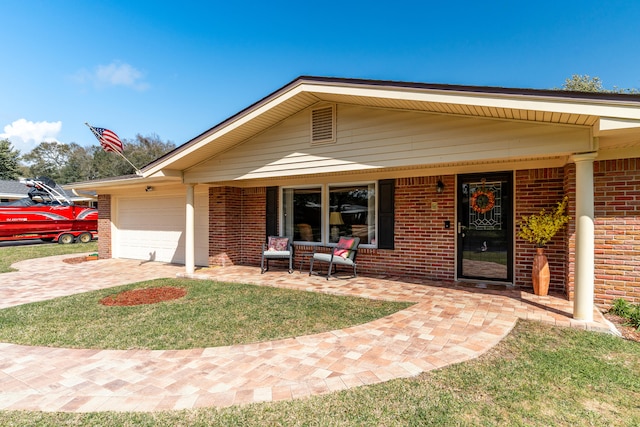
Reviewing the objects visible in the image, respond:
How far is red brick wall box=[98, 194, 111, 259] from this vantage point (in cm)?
1123

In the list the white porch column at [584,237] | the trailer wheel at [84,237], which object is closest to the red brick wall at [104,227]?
the trailer wheel at [84,237]

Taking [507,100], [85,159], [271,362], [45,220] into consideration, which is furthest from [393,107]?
[85,159]

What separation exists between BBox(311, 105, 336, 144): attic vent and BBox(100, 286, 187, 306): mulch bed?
3955mm

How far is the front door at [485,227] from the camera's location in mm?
5984

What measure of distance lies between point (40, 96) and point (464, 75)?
1936 cm

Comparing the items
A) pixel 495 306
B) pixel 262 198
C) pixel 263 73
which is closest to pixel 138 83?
pixel 263 73

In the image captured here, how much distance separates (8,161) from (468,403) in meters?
48.1

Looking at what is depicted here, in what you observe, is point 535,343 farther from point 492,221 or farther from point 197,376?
point 197,376

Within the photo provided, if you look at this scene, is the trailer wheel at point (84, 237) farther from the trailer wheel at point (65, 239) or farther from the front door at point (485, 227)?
the front door at point (485, 227)

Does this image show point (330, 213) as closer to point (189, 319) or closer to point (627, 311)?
point (189, 319)

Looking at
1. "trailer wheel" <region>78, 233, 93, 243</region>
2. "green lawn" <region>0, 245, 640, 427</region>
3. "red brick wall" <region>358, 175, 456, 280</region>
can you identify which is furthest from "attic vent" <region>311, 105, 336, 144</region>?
"trailer wheel" <region>78, 233, 93, 243</region>

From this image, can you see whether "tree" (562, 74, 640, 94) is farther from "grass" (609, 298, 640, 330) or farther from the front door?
"grass" (609, 298, 640, 330)

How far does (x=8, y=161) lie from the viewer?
34.1 meters

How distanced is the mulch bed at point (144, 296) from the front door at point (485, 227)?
571 centimetres
